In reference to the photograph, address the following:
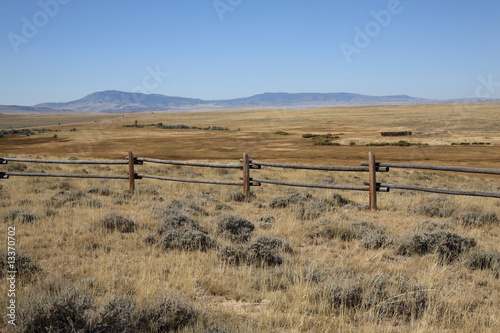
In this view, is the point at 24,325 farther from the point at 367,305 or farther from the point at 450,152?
the point at 450,152

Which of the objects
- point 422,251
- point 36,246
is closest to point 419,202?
point 422,251

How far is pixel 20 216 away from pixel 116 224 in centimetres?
202

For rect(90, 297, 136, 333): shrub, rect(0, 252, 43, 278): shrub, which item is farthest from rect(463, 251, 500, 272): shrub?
rect(0, 252, 43, 278): shrub

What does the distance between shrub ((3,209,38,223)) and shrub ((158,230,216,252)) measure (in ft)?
10.9

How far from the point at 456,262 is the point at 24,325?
5615 mm

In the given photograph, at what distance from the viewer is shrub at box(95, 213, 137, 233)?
25.4ft

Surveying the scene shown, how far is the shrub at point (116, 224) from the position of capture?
775 centimetres

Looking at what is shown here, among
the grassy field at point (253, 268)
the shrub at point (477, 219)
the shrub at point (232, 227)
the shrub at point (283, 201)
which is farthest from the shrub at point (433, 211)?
the shrub at point (232, 227)

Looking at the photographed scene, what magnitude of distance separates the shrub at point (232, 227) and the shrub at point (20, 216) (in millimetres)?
3830

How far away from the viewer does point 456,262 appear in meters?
6.05

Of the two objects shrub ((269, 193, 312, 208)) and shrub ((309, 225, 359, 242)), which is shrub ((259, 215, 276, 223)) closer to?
shrub ((309, 225, 359, 242))

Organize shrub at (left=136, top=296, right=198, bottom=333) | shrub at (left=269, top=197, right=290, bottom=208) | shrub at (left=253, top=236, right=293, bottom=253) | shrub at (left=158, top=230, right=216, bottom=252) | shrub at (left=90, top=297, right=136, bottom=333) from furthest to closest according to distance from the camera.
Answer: shrub at (left=269, top=197, right=290, bottom=208) < shrub at (left=158, top=230, right=216, bottom=252) < shrub at (left=253, top=236, right=293, bottom=253) < shrub at (left=136, top=296, right=198, bottom=333) < shrub at (left=90, top=297, right=136, bottom=333)

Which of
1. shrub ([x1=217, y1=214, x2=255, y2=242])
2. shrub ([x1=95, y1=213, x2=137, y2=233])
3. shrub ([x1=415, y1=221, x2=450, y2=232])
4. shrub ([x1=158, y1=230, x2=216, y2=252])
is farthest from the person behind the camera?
shrub ([x1=415, y1=221, x2=450, y2=232])

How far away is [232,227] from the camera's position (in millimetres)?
7707
